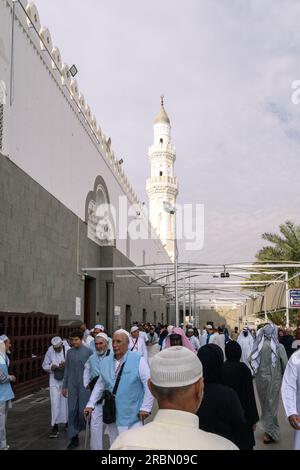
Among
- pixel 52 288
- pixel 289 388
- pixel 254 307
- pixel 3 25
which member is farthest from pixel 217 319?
pixel 289 388

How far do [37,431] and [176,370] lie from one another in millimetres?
6521

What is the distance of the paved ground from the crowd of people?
0.60ft

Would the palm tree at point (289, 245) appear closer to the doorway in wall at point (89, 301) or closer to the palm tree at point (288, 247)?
the palm tree at point (288, 247)

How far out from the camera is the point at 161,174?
49.6m

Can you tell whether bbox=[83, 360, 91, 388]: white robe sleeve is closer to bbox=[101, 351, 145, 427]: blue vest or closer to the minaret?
bbox=[101, 351, 145, 427]: blue vest

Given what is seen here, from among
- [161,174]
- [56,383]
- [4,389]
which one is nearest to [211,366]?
[4,389]

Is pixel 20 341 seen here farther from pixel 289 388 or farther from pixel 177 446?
pixel 177 446

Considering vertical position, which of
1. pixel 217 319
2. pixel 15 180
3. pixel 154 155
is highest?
pixel 154 155

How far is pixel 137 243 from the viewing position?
30797 mm

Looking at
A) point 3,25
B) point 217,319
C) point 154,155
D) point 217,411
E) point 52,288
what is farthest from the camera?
point 217,319

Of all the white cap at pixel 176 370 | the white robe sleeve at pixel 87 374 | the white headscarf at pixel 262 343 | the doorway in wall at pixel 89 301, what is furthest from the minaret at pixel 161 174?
the white cap at pixel 176 370

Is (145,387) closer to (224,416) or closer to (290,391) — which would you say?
(290,391)

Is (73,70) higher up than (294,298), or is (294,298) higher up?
(73,70)

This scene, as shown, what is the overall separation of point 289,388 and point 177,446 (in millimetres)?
3523
